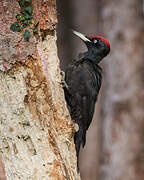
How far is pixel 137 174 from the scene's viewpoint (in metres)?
7.05

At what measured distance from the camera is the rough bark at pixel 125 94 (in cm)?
689

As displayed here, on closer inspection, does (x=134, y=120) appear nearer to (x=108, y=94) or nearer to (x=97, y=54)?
(x=108, y=94)

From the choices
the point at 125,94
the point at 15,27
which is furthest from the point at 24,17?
the point at 125,94

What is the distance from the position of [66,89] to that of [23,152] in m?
0.94

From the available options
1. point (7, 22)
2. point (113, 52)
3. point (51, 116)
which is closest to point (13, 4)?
point (7, 22)

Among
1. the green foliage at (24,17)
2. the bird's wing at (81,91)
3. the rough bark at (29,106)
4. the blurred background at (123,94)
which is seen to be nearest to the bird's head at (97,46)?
the bird's wing at (81,91)

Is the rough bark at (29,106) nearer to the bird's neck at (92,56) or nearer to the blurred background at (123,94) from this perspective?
the bird's neck at (92,56)

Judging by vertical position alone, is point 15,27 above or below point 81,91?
above

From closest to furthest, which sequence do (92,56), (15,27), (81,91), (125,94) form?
(15,27) → (81,91) → (92,56) → (125,94)

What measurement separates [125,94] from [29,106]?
4047 millimetres

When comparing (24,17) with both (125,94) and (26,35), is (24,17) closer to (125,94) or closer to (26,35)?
(26,35)

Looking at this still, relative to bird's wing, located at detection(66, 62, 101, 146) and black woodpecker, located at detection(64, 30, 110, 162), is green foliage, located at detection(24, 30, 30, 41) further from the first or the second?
bird's wing, located at detection(66, 62, 101, 146)

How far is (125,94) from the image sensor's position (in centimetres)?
688

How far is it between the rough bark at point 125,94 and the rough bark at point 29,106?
387cm
